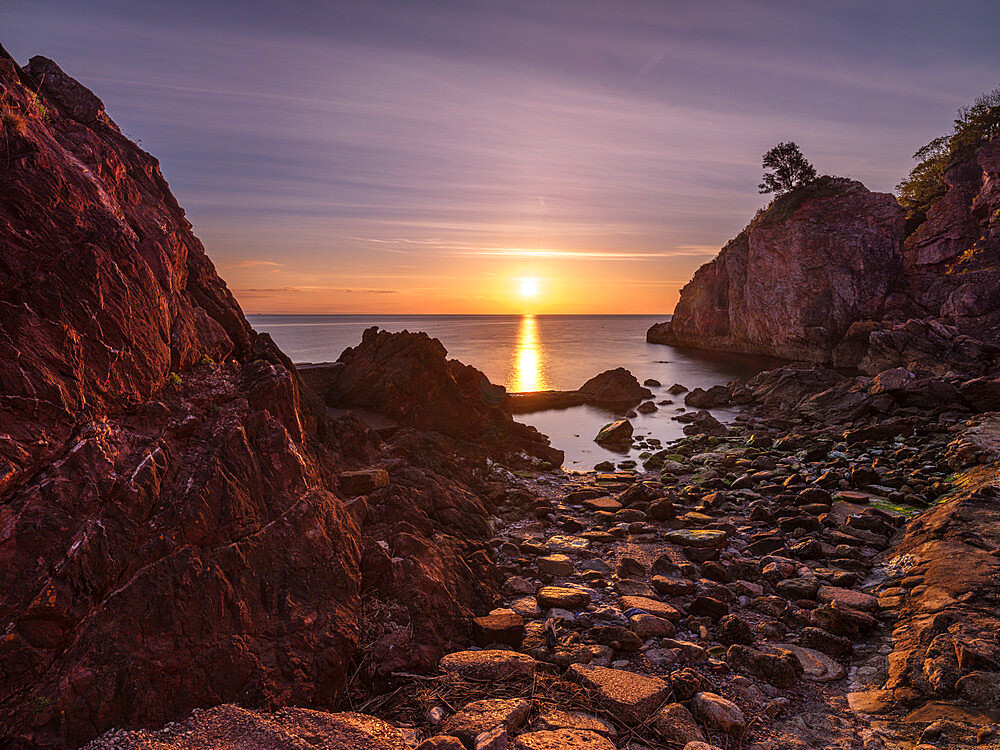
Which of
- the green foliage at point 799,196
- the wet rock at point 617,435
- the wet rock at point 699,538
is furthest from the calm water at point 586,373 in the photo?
the green foliage at point 799,196

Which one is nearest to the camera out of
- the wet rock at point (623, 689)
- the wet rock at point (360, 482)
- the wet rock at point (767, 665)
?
the wet rock at point (623, 689)

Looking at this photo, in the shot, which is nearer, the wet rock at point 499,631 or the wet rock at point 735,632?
the wet rock at point 499,631

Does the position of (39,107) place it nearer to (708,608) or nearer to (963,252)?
(708,608)

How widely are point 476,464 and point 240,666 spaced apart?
11.9 metres

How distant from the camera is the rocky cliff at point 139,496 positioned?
13.1 ft

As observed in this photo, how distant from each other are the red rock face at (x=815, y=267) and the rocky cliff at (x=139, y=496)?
59095 mm

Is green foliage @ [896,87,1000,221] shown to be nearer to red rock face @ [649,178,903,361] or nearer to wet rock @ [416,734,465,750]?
red rock face @ [649,178,903,361]

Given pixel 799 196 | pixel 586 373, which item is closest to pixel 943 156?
pixel 799 196

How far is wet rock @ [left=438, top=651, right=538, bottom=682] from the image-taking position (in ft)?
19.6

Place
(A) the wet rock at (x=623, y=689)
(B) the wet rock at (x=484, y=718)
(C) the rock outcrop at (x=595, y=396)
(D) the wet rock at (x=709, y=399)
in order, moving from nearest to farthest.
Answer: (B) the wet rock at (x=484, y=718)
(A) the wet rock at (x=623, y=689)
(D) the wet rock at (x=709, y=399)
(C) the rock outcrop at (x=595, y=396)

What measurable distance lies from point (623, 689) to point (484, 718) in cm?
181

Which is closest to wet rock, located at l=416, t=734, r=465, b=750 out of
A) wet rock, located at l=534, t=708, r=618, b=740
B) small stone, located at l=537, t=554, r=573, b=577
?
wet rock, located at l=534, t=708, r=618, b=740

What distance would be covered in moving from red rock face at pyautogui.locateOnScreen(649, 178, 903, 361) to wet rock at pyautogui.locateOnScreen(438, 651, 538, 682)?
58.2 m

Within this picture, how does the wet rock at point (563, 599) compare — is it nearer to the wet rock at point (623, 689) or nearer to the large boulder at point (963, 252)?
the wet rock at point (623, 689)
